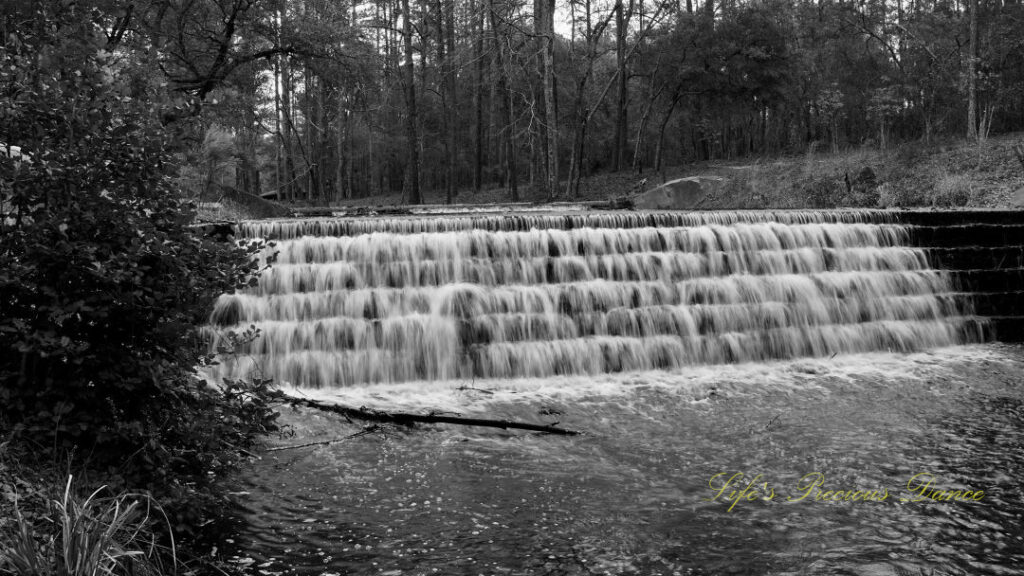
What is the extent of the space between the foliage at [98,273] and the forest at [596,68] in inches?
612

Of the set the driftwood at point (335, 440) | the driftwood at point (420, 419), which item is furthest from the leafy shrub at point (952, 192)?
the driftwood at point (335, 440)

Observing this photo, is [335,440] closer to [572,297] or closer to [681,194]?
[572,297]

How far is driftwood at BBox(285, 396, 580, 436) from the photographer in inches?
268

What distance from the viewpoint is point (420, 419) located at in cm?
695

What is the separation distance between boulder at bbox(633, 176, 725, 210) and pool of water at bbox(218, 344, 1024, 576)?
15.6 metres

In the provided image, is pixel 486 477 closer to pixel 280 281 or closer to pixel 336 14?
pixel 280 281

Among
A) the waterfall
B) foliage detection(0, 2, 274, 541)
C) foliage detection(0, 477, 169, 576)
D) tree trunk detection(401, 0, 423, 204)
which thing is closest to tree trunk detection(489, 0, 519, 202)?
tree trunk detection(401, 0, 423, 204)

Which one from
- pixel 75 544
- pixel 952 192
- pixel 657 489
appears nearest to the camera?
pixel 75 544

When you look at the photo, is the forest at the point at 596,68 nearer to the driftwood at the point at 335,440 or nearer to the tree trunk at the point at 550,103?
the tree trunk at the point at 550,103

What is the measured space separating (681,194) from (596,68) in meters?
21.8

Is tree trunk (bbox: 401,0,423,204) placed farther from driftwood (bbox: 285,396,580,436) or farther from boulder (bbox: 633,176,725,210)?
driftwood (bbox: 285,396,580,436)

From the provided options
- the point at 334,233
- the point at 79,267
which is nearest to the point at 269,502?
the point at 79,267

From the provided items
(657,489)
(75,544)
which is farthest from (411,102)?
(75,544)

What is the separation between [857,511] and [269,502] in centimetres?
A: 409
